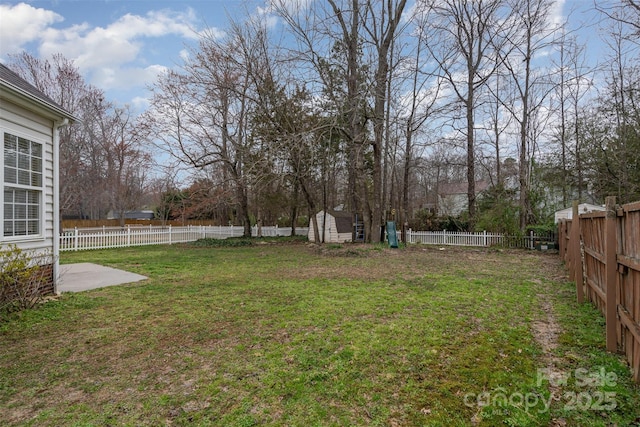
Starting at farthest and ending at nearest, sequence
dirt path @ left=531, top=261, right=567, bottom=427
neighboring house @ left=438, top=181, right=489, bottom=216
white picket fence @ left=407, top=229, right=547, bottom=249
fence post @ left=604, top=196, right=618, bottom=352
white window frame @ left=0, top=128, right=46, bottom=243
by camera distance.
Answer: neighboring house @ left=438, top=181, right=489, bottom=216
white picket fence @ left=407, top=229, right=547, bottom=249
white window frame @ left=0, top=128, right=46, bottom=243
fence post @ left=604, top=196, right=618, bottom=352
dirt path @ left=531, top=261, right=567, bottom=427

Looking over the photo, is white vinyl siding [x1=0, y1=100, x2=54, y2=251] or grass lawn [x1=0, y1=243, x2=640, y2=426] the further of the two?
white vinyl siding [x1=0, y1=100, x2=54, y2=251]

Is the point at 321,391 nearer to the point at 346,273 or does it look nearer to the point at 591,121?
the point at 346,273

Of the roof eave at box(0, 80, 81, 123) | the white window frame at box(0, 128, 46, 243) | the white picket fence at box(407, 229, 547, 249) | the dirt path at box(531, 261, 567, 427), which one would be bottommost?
the dirt path at box(531, 261, 567, 427)

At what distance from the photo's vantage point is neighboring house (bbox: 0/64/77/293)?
4336 mm

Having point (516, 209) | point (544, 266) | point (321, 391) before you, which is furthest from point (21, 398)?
point (516, 209)

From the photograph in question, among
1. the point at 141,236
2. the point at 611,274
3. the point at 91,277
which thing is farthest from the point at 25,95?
the point at 141,236

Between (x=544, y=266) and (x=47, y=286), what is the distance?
37.0 feet

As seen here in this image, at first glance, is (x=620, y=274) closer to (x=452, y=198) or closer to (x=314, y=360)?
(x=314, y=360)

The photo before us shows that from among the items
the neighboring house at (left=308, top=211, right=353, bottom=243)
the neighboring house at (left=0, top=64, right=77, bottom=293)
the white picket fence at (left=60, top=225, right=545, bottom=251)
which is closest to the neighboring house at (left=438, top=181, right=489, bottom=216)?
the white picket fence at (left=60, top=225, right=545, bottom=251)

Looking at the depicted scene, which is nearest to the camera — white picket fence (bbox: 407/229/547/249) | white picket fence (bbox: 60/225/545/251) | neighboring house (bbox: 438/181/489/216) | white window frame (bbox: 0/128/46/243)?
white window frame (bbox: 0/128/46/243)

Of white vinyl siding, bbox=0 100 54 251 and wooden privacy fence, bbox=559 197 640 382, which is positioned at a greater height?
white vinyl siding, bbox=0 100 54 251

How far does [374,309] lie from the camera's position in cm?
441

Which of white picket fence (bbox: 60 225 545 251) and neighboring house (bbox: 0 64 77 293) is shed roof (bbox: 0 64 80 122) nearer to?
neighboring house (bbox: 0 64 77 293)

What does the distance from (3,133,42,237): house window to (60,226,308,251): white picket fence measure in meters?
8.69
